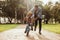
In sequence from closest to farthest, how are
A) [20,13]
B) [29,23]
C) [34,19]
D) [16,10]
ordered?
[29,23]
[34,19]
[16,10]
[20,13]

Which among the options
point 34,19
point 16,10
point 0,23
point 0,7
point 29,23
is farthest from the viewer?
point 16,10

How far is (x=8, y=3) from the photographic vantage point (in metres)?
11.7

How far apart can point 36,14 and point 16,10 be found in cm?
608

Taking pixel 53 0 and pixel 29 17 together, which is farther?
pixel 53 0

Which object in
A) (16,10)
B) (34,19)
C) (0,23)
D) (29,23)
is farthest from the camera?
(16,10)

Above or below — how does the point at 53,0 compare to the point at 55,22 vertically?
above

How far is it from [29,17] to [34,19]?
39 centimetres

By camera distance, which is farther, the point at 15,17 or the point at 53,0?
the point at 15,17

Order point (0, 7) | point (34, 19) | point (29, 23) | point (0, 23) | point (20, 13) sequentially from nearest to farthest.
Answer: point (29, 23), point (34, 19), point (0, 7), point (0, 23), point (20, 13)

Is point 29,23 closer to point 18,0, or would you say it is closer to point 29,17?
point 29,17

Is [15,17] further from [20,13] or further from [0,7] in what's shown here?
[0,7]

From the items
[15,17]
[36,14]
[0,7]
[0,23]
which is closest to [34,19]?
[36,14]

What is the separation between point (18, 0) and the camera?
11.6 metres

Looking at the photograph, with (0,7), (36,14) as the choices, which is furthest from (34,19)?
(0,7)
